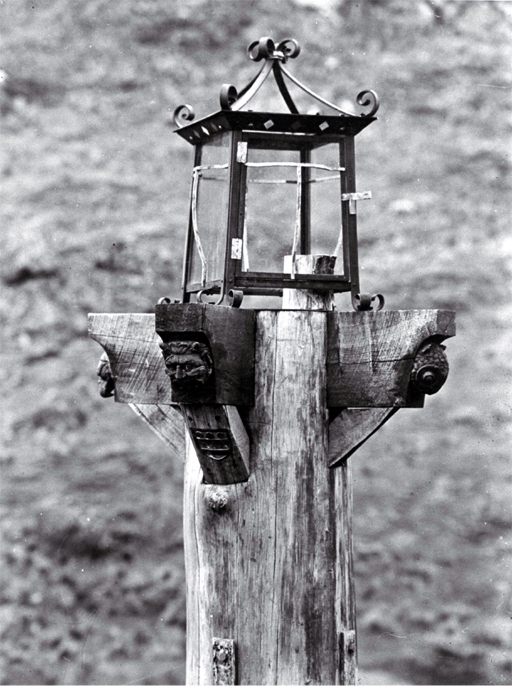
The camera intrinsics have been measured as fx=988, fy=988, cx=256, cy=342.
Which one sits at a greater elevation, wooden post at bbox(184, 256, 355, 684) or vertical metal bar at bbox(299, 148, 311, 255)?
vertical metal bar at bbox(299, 148, 311, 255)

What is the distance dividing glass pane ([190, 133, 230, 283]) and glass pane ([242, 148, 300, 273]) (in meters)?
0.07

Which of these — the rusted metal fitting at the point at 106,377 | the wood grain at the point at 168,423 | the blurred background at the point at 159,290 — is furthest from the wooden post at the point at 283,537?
the blurred background at the point at 159,290

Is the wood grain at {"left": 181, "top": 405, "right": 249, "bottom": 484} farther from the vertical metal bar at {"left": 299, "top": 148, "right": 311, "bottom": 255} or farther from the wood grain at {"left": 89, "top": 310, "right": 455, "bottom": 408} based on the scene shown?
the vertical metal bar at {"left": 299, "top": 148, "right": 311, "bottom": 255}

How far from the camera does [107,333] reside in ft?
9.16

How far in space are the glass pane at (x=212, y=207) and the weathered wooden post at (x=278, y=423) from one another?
0.01 metres

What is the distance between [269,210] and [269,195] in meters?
0.05

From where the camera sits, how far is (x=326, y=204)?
9.32ft

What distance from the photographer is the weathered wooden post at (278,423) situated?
2400 mm

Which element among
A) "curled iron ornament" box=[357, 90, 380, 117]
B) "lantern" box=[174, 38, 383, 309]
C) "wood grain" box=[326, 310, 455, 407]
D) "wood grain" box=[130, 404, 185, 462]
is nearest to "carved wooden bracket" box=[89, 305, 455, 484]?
"wood grain" box=[326, 310, 455, 407]

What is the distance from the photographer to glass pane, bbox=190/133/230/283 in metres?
2.64

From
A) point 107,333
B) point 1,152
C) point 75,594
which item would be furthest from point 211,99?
point 107,333

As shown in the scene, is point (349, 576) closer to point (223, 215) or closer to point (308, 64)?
point (223, 215)

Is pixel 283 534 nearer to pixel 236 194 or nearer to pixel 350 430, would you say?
pixel 350 430

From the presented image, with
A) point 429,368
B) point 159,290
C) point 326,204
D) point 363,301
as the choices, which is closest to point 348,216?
point 326,204
